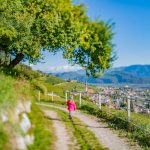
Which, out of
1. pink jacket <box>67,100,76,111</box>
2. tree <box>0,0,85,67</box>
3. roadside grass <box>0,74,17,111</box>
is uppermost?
tree <box>0,0,85,67</box>

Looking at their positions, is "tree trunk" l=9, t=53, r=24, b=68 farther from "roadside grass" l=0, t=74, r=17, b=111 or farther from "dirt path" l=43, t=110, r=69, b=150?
"roadside grass" l=0, t=74, r=17, b=111

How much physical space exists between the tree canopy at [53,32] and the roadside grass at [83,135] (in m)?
15.8

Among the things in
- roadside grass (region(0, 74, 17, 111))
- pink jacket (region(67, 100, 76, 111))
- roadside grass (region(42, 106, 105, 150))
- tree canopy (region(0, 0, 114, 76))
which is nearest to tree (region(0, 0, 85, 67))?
tree canopy (region(0, 0, 114, 76))

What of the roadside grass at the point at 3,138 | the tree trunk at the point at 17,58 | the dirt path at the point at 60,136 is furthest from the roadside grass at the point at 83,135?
the tree trunk at the point at 17,58

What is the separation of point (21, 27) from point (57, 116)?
16251 millimetres

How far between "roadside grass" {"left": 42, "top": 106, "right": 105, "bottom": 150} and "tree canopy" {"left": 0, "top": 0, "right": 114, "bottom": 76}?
15.8 meters

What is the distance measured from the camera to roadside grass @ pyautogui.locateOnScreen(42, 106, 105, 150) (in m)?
19.5

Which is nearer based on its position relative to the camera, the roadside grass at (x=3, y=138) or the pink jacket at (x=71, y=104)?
the roadside grass at (x=3, y=138)

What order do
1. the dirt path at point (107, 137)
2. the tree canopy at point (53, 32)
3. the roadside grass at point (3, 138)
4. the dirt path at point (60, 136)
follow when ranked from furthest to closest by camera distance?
the tree canopy at point (53, 32) < the dirt path at point (107, 137) < the dirt path at point (60, 136) < the roadside grass at point (3, 138)

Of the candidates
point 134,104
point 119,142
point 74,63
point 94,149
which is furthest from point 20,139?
point 74,63

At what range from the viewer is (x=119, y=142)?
69.1 feet

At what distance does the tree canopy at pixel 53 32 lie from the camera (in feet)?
149

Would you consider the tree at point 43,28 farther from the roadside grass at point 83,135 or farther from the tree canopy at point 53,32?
the roadside grass at point 83,135

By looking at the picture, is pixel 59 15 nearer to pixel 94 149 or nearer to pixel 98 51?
pixel 98 51
